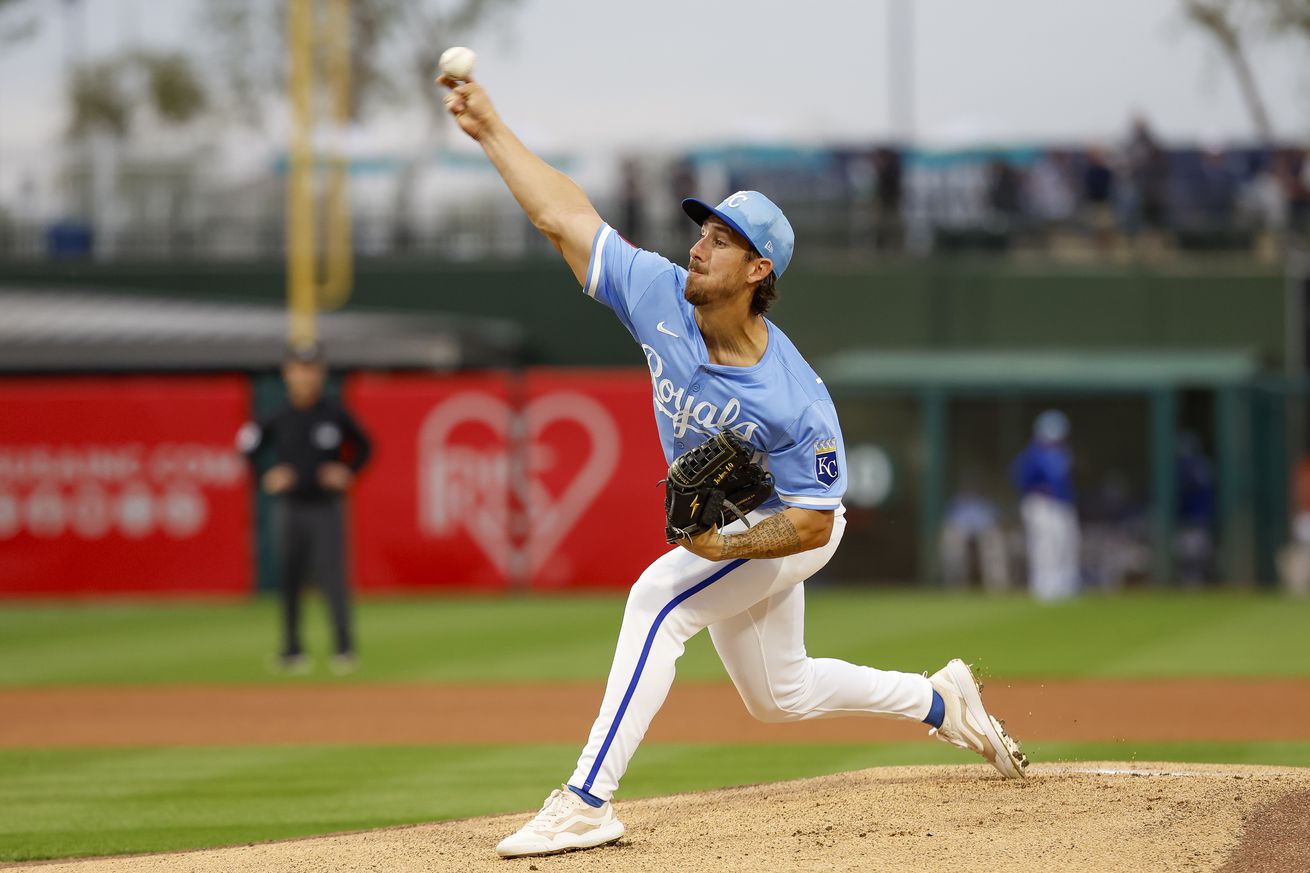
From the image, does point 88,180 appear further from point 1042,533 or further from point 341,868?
point 341,868

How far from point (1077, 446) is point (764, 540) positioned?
17.6 m

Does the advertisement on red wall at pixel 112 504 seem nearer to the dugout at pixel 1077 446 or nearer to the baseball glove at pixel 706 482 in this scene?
the dugout at pixel 1077 446

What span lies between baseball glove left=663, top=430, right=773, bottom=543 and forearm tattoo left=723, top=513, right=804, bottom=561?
3.8 inches

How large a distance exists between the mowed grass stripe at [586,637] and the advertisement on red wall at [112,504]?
0.60m

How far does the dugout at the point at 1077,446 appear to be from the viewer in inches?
824

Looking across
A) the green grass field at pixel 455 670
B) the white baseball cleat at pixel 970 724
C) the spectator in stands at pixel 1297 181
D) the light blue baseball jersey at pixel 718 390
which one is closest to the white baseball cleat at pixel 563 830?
the light blue baseball jersey at pixel 718 390

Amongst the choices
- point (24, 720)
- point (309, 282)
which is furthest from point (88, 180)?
point (24, 720)

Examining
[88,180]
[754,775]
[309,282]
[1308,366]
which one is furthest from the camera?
[88,180]

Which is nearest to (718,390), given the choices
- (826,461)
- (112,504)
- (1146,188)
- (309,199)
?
(826,461)

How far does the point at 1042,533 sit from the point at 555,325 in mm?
9468

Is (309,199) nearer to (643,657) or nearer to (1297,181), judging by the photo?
(1297,181)

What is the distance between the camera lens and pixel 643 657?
5.54m

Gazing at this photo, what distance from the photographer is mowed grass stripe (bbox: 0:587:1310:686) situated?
12.8m

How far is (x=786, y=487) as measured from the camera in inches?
216
